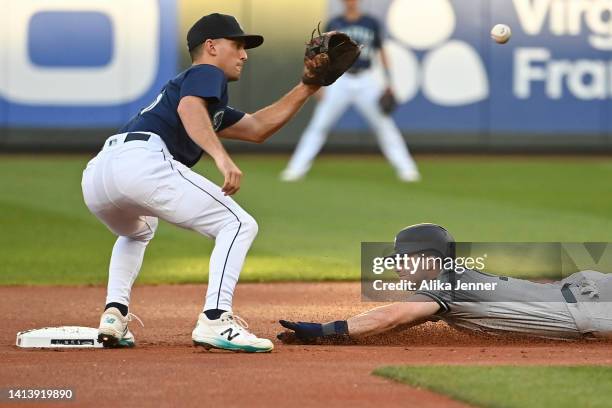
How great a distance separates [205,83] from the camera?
6.74 meters

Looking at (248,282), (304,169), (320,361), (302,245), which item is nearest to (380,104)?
(304,169)

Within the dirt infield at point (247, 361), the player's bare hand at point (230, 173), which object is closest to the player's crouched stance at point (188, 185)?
the player's bare hand at point (230, 173)

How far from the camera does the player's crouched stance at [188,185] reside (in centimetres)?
663

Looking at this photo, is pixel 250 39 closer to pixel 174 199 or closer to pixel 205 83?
pixel 205 83

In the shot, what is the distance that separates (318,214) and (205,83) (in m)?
8.13

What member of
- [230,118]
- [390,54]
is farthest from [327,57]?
[390,54]

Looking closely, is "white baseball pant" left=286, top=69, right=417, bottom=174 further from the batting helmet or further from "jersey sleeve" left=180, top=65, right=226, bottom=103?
"jersey sleeve" left=180, top=65, right=226, bottom=103

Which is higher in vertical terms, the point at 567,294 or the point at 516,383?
the point at 567,294

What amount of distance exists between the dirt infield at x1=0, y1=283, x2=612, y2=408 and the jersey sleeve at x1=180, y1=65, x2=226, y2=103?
1282mm

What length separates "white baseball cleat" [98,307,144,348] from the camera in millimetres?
6926

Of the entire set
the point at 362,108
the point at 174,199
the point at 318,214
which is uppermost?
the point at 362,108

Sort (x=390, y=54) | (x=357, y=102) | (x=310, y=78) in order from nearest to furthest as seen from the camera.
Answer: (x=310, y=78), (x=357, y=102), (x=390, y=54)

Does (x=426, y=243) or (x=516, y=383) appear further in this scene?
(x=426, y=243)

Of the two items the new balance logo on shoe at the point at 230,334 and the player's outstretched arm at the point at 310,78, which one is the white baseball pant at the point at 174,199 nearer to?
the new balance logo on shoe at the point at 230,334
